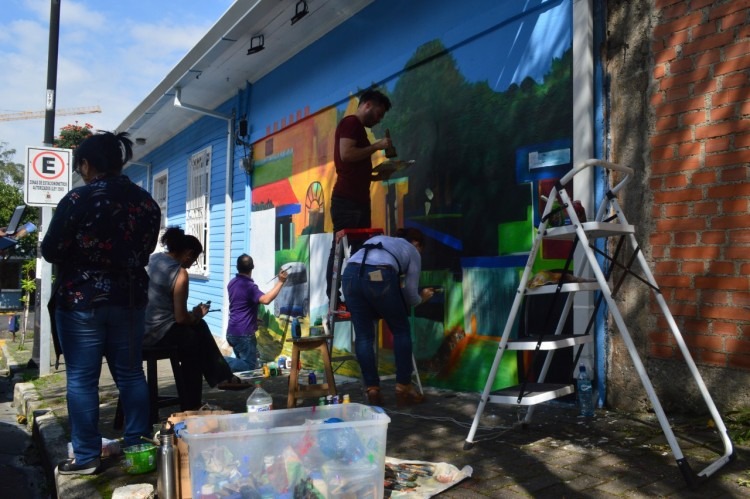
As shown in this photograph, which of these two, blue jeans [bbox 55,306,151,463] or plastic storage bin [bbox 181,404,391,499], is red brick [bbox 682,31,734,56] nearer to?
plastic storage bin [bbox 181,404,391,499]

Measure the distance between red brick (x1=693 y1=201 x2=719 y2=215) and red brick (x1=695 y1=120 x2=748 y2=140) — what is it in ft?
1.32

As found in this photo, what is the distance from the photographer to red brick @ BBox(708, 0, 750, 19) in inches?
145

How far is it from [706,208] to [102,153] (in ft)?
11.8

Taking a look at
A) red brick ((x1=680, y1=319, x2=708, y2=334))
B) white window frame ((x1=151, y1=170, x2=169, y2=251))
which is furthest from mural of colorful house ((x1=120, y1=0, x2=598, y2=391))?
white window frame ((x1=151, y1=170, x2=169, y2=251))

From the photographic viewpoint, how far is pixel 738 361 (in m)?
3.63

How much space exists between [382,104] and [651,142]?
210cm

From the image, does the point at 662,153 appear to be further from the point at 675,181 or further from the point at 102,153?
the point at 102,153

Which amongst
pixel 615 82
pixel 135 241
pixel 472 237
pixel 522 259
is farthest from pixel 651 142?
pixel 135 241

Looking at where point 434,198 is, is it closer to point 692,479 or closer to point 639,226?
point 639,226

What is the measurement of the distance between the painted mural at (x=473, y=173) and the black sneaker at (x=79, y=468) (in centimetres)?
286

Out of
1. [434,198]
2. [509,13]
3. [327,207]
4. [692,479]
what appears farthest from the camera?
[327,207]

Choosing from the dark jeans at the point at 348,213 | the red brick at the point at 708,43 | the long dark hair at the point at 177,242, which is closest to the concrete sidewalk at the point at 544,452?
the long dark hair at the point at 177,242

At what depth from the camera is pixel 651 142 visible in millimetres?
4133

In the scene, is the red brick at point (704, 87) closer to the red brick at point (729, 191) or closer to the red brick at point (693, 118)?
the red brick at point (693, 118)
